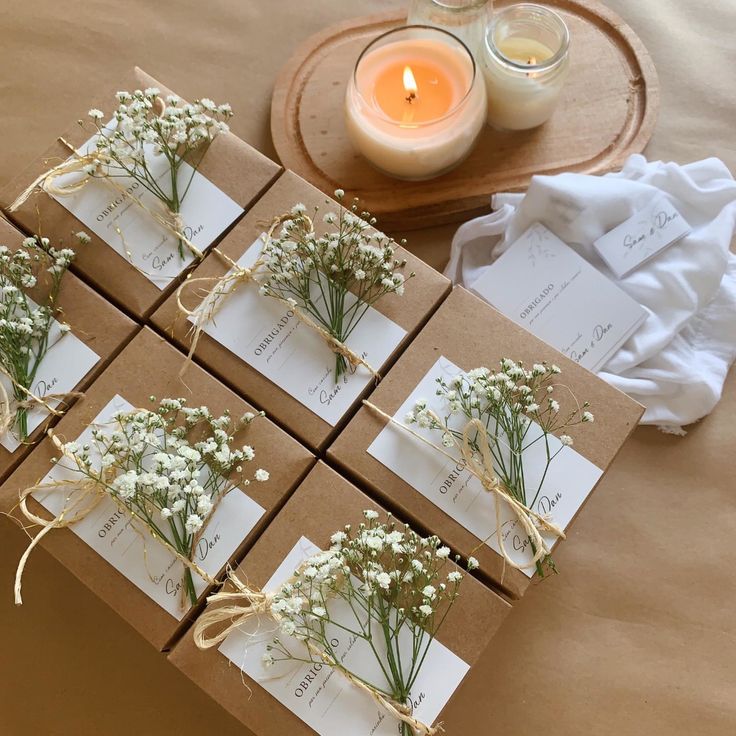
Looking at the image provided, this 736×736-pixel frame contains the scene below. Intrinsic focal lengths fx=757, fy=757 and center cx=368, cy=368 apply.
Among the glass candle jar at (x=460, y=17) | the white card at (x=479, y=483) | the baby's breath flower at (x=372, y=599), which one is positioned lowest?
the baby's breath flower at (x=372, y=599)

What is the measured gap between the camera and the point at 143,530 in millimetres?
771

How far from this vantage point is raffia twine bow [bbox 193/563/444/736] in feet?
2.33

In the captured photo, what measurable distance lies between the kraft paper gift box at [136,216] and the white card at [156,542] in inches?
8.9

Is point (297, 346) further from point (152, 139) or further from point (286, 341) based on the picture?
point (152, 139)

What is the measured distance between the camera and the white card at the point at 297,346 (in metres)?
0.80

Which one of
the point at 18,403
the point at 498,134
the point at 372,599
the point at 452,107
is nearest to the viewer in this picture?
the point at 372,599

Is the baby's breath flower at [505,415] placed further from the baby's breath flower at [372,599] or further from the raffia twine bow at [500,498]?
the baby's breath flower at [372,599]

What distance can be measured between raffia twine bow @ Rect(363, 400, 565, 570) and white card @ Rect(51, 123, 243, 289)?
0.33m

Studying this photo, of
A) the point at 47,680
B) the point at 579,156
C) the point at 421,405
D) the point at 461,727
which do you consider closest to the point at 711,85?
the point at 579,156

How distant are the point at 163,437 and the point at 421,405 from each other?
10.5 inches

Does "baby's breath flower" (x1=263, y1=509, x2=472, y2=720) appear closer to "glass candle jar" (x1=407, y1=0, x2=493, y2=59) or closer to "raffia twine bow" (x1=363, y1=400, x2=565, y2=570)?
"raffia twine bow" (x1=363, y1=400, x2=565, y2=570)

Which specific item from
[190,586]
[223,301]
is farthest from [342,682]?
[223,301]

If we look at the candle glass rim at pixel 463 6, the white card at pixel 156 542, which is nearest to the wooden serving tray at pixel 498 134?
the candle glass rim at pixel 463 6

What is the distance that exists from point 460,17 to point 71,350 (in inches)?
25.2
